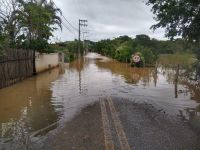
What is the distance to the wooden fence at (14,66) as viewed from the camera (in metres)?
19.0

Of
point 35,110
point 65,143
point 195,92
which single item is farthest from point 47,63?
point 65,143

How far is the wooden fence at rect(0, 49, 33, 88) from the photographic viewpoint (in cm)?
1898

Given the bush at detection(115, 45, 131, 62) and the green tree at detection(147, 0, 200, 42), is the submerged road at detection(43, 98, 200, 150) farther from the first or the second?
the bush at detection(115, 45, 131, 62)

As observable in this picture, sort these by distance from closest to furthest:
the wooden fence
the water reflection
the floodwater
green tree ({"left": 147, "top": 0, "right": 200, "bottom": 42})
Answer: the water reflection, the floodwater, green tree ({"left": 147, "top": 0, "right": 200, "bottom": 42}), the wooden fence

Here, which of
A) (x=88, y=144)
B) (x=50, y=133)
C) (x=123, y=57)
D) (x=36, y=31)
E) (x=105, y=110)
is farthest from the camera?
(x=123, y=57)

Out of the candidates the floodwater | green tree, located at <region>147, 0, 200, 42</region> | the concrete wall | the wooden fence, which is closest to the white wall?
the concrete wall

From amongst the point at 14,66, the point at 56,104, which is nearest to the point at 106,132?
the point at 56,104

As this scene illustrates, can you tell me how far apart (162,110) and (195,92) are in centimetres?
541

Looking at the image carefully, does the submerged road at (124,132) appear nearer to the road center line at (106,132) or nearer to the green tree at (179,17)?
the road center line at (106,132)

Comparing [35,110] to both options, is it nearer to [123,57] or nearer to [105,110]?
[105,110]

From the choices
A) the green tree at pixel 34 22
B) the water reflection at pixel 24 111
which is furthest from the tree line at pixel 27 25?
the water reflection at pixel 24 111

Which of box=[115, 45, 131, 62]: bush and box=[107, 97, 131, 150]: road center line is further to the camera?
box=[115, 45, 131, 62]: bush

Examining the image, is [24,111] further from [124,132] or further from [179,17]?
[179,17]

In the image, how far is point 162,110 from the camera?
11859 millimetres
